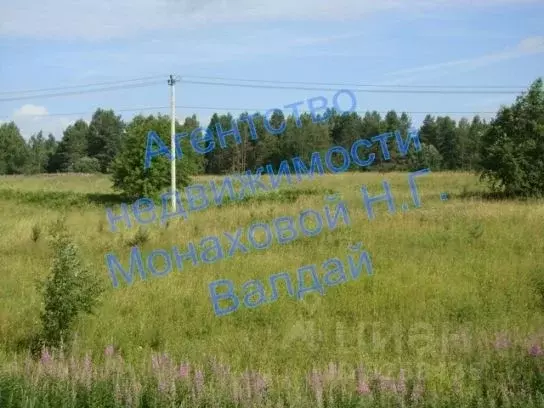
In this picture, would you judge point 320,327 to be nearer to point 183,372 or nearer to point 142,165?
point 183,372

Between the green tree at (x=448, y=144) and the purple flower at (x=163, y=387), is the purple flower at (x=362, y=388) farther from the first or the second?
the green tree at (x=448, y=144)

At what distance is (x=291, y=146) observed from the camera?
7300 cm

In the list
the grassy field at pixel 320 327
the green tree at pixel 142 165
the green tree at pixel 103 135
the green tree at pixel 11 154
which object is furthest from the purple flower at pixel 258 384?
the green tree at pixel 11 154

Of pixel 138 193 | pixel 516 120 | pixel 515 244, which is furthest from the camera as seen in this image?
pixel 138 193

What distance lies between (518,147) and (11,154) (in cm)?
8538

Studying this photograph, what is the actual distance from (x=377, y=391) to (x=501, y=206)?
15.2 meters

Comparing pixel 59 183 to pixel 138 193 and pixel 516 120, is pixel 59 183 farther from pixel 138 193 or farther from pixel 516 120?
pixel 516 120

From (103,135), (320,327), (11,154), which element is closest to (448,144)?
(103,135)

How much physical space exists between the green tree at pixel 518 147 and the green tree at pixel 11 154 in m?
83.4

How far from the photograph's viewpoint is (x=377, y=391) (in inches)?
195

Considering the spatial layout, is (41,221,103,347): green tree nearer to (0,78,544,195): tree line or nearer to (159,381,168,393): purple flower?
(159,381,168,393): purple flower

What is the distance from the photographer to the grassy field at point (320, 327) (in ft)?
16.0

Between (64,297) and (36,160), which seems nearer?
(64,297)

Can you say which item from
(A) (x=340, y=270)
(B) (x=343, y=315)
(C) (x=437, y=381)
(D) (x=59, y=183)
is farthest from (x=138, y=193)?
(C) (x=437, y=381)
